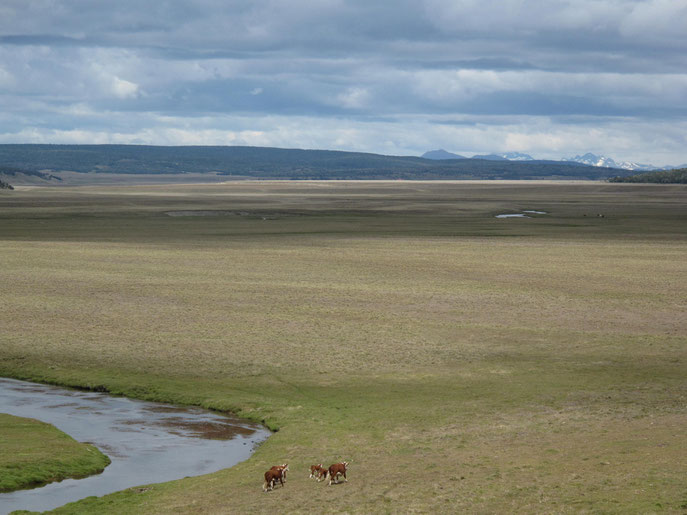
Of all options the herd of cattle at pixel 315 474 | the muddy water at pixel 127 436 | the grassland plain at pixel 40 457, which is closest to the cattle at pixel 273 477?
the herd of cattle at pixel 315 474

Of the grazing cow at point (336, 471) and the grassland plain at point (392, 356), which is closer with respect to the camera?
the grazing cow at point (336, 471)

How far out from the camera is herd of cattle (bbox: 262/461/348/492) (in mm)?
20344

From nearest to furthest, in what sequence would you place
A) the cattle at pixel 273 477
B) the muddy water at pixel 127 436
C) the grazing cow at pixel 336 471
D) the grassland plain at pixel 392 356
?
the cattle at pixel 273 477, the grazing cow at pixel 336 471, the grassland plain at pixel 392 356, the muddy water at pixel 127 436

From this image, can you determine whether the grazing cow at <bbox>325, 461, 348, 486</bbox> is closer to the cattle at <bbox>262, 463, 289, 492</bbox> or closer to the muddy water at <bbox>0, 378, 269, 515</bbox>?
the cattle at <bbox>262, 463, 289, 492</bbox>

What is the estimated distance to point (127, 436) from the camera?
2680 cm

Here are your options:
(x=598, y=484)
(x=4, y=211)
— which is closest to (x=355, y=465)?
(x=598, y=484)

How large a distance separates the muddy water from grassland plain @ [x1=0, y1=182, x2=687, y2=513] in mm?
1071

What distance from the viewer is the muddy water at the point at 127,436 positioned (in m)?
22.2

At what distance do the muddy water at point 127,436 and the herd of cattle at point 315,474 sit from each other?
3707 mm

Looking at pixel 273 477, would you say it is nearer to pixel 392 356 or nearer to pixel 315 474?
pixel 315 474

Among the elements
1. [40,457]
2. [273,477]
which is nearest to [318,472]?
[273,477]

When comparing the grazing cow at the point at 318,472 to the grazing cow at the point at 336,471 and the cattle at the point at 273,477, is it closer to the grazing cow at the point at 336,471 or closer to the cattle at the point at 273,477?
the grazing cow at the point at 336,471

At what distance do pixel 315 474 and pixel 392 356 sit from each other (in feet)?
55.0

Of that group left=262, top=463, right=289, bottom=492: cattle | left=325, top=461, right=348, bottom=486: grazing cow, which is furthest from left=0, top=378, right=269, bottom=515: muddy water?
left=325, top=461, right=348, bottom=486: grazing cow
